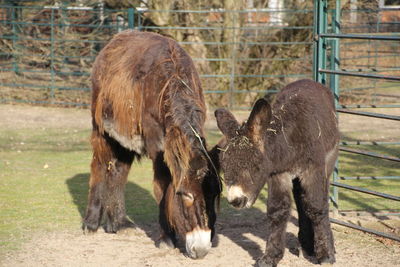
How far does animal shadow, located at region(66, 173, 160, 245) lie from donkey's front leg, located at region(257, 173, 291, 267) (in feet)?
5.14

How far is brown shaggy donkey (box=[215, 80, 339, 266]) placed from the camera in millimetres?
4359

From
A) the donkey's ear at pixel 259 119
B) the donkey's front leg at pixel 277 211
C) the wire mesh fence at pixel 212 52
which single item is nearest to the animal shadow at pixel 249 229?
the donkey's front leg at pixel 277 211

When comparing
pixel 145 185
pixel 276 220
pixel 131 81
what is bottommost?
pixel 145 185

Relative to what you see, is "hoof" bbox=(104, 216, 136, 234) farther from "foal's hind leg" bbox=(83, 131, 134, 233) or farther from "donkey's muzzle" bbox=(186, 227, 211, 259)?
"donkey's muzzle" bbox=(186, 227, 211, 259)

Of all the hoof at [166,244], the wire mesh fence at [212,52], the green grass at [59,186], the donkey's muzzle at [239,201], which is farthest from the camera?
the wire mesh fence at [212,52]

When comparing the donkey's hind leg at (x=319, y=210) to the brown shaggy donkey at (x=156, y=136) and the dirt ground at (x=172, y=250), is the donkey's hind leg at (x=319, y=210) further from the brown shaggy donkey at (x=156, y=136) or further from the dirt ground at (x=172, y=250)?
the brown shaggy donkey at (x=156, y=136)

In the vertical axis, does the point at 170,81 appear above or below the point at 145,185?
above

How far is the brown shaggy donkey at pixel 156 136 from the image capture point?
4926 mm

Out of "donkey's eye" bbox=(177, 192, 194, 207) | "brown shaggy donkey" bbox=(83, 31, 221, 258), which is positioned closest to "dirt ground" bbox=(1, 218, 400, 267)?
"brown shaggy donkey" bbox=(83, 31, 221, 258)

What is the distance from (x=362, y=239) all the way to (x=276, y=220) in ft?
5.10

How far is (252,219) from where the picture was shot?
6742 mm

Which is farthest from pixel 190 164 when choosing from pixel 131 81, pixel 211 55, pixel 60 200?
pixel 211 55

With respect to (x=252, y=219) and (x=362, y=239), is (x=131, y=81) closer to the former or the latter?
(x=252, y=219)

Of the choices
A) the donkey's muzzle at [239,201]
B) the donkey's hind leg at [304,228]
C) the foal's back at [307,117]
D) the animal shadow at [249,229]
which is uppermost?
the foal's back at [307,117]
